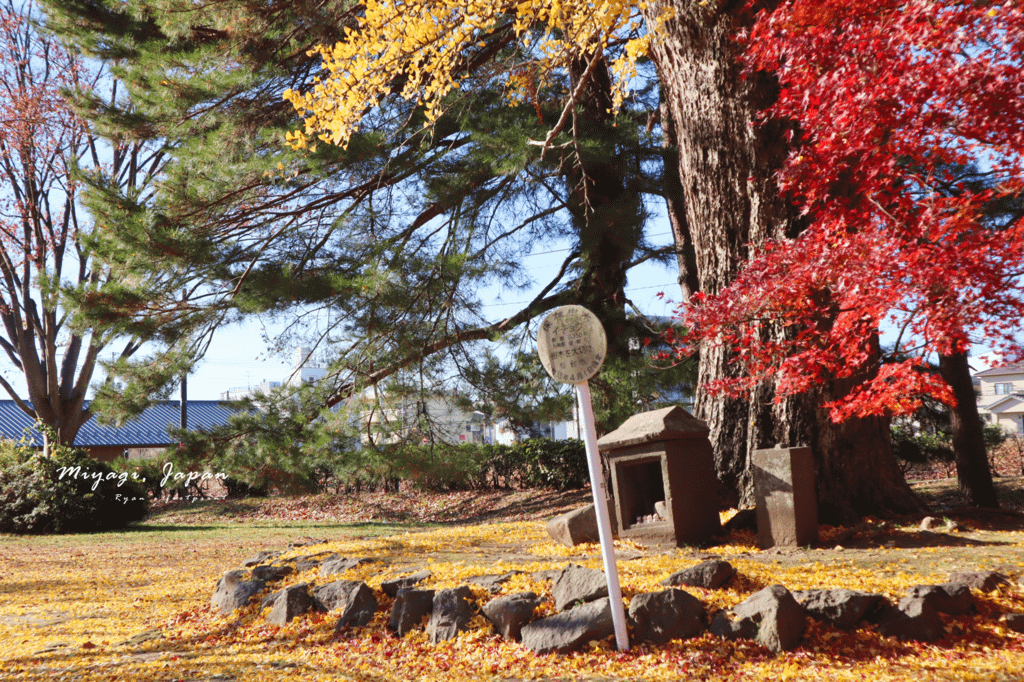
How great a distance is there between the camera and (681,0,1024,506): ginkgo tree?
3514 mm

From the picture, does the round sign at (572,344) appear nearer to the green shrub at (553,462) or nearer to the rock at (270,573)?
the rock at (270,573)

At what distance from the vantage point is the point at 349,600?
436 cm

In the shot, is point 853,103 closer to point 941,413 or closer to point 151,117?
point 941,413

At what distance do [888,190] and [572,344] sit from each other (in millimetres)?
2696

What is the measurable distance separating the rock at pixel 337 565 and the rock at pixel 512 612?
1.69m

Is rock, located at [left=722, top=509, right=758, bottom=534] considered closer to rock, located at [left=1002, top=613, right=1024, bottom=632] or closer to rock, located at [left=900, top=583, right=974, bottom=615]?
rock, located at [left=900, top=583, right=974, bottom=615]

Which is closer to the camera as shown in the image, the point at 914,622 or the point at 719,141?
the point at 914,622

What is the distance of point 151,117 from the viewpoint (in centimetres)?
920

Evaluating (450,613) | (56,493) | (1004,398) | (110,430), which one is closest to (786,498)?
(450,613)

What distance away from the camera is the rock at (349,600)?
424 centimetres

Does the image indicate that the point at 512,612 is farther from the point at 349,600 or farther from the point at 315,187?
the point at 315,187

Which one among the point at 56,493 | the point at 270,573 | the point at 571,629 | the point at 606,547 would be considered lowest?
the point at 571,629

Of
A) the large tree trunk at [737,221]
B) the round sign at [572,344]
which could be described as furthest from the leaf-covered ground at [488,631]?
the round sign at [572,344]

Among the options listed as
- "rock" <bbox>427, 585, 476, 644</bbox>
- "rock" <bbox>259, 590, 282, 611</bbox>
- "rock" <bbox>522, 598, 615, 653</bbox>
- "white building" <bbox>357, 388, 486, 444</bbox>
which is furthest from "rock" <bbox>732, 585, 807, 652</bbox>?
"white building" <bbox>357, 388, 486, 444</bbox>
